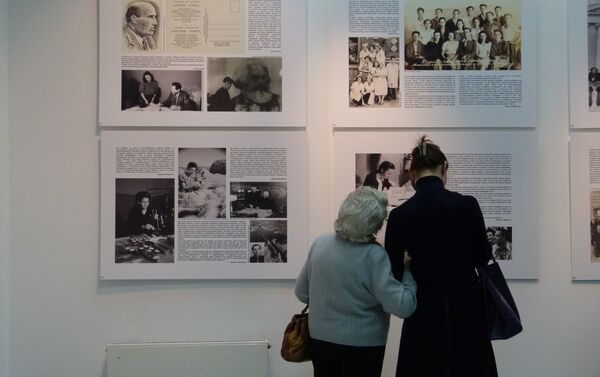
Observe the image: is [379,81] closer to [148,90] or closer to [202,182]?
[202,182]

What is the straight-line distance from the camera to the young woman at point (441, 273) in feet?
7.16

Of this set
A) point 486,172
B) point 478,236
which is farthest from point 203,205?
point 486,172

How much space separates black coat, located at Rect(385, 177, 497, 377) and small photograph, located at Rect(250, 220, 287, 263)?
3.30 ft

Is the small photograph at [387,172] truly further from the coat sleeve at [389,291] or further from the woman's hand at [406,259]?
the coat sleeve at [389,291]

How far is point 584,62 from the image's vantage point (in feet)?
10.4

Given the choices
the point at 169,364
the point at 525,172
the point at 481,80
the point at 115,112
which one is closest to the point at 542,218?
the point at 525,172

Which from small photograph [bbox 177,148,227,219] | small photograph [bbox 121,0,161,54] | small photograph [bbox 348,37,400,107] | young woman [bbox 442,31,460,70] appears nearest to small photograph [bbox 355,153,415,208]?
small photograph [bbox 348,37,400,107]

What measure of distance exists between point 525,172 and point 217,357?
221cm

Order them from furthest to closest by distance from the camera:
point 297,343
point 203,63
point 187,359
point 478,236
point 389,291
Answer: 1. point 203,63
2. point 187,359
3. point 297,343
4. point 478,236
5. point 389,291

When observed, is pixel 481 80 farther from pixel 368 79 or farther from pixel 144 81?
pixel 144 81

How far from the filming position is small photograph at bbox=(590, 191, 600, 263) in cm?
316

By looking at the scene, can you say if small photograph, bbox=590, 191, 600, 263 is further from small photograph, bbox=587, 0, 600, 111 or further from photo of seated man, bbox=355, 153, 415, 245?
photo of seated man, bbox=355, 153, 415, 245

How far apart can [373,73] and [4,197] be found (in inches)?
94.5

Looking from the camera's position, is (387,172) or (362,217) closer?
(362,217)
